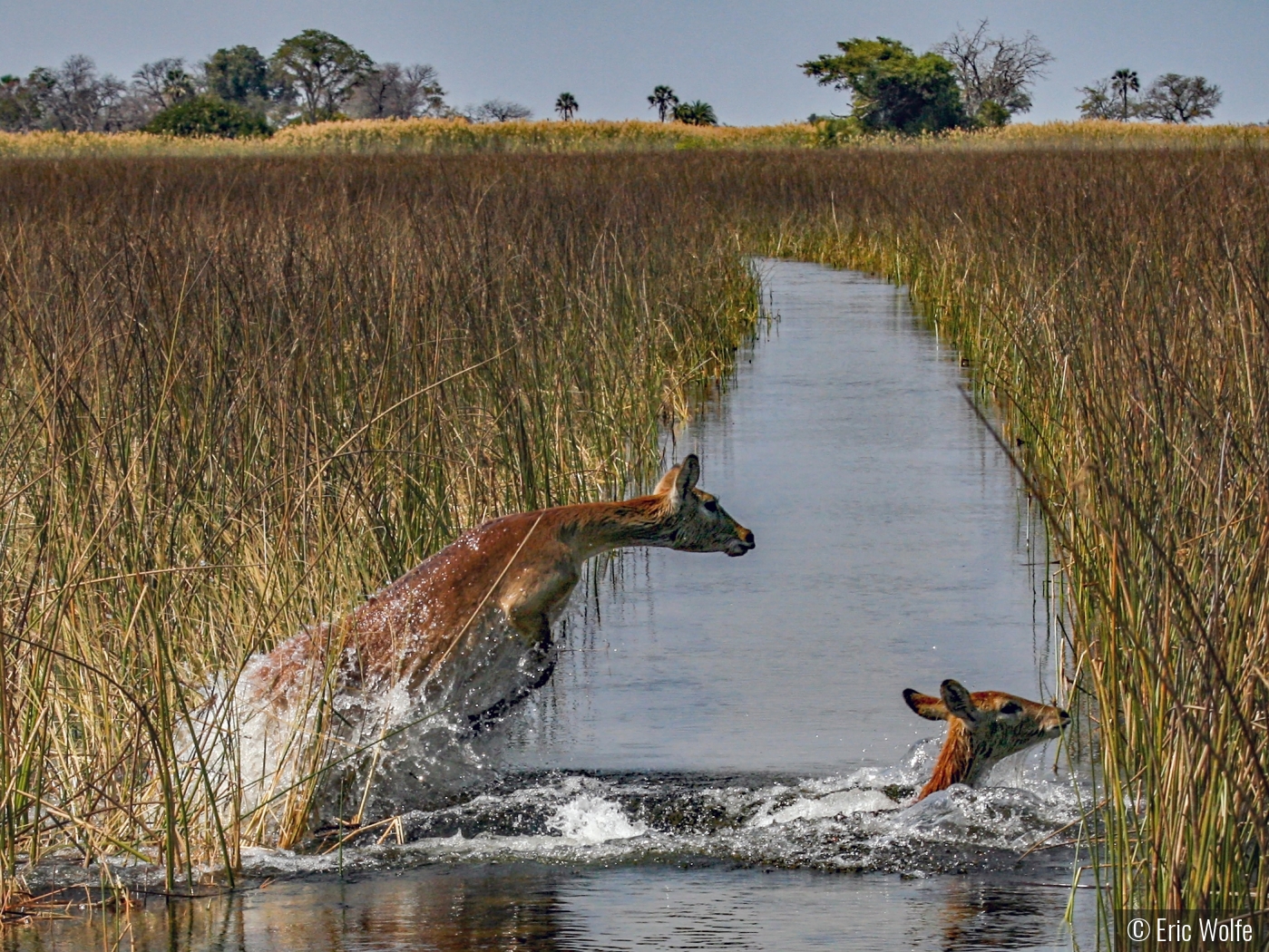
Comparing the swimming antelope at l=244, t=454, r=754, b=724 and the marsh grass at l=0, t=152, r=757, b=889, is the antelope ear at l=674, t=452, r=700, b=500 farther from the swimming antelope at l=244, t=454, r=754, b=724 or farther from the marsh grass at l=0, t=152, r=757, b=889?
the marsh grass at l=0, t=152, r=757, b=889

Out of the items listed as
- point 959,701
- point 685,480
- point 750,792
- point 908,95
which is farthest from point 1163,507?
point 908,95

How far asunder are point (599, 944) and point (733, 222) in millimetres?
17587

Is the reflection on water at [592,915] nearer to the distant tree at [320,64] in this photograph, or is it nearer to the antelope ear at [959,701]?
the antelope ear at [959,701]

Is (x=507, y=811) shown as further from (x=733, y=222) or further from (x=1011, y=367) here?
(x=733, y=222)

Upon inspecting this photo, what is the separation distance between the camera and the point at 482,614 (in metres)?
4.59

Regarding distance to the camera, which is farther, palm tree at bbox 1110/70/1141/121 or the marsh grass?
palm tree at bbox 1110/70/1141/121

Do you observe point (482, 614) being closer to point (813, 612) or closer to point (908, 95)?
point (813, 612)

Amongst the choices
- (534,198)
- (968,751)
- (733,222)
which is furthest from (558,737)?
(733,222)

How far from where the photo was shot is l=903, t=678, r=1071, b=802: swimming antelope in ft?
14.5

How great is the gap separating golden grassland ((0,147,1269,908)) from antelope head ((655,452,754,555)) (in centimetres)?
78

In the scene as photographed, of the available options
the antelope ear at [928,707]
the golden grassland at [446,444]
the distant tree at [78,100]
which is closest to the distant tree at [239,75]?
the distant tree at [78,100]

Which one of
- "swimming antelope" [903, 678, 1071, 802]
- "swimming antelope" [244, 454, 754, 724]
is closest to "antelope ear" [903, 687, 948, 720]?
"swimming antelope" [903, 678, 1071, 802]

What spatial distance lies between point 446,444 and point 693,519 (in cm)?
166

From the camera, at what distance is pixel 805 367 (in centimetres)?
1255
